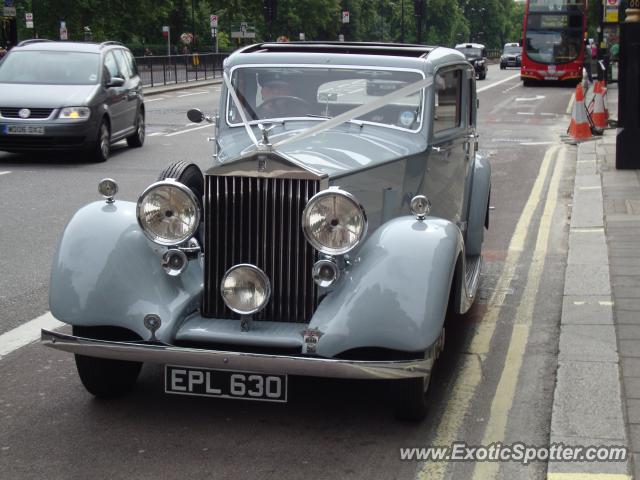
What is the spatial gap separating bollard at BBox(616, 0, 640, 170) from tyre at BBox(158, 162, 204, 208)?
1005 cm

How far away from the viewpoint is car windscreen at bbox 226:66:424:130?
646 centimetres

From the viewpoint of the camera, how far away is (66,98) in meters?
16.0

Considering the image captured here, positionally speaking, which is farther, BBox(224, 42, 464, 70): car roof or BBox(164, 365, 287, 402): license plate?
BBox(224, 42, 464, 70): car roof

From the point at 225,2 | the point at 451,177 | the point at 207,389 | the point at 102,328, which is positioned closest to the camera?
the point at 207,389

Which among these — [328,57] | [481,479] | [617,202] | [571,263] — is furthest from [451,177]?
[617,202]

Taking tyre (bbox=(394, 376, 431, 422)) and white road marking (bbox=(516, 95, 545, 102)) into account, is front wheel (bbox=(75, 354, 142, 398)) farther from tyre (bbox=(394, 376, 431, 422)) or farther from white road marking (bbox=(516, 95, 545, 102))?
white road marking (bbox=(516, 95, 545, 102))

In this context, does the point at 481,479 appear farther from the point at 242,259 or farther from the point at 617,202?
the point at 617,202

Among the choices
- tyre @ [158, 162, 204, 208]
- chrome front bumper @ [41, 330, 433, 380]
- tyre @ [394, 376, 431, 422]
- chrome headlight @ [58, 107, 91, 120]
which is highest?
tyre @ [158, 162, 204, 208]

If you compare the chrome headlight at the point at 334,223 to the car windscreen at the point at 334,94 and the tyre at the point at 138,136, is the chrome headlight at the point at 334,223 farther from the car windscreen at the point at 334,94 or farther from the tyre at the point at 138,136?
the tyre at the point at 138,136

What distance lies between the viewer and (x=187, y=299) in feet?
17.1

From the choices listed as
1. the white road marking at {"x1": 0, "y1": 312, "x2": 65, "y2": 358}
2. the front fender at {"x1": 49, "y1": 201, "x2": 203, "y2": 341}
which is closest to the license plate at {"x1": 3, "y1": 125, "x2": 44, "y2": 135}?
the white road marking at {"x1": 0, "y1": 312, "x2": 65, "y2": 358}

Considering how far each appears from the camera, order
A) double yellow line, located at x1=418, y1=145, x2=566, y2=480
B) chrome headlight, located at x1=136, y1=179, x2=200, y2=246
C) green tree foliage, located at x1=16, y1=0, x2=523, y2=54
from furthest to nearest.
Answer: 1. green tree foliage, located at x1=16, y1=0, x2=523, y2=54
2. chrome headlight, located at x1=136, y1=179, x2=200, y2=246
3. double yellow line, located at x1=418, y1=145, x2=566, y2=480

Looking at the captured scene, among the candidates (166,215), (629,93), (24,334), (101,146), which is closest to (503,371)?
(166,215)

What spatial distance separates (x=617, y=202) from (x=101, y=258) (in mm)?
8096
